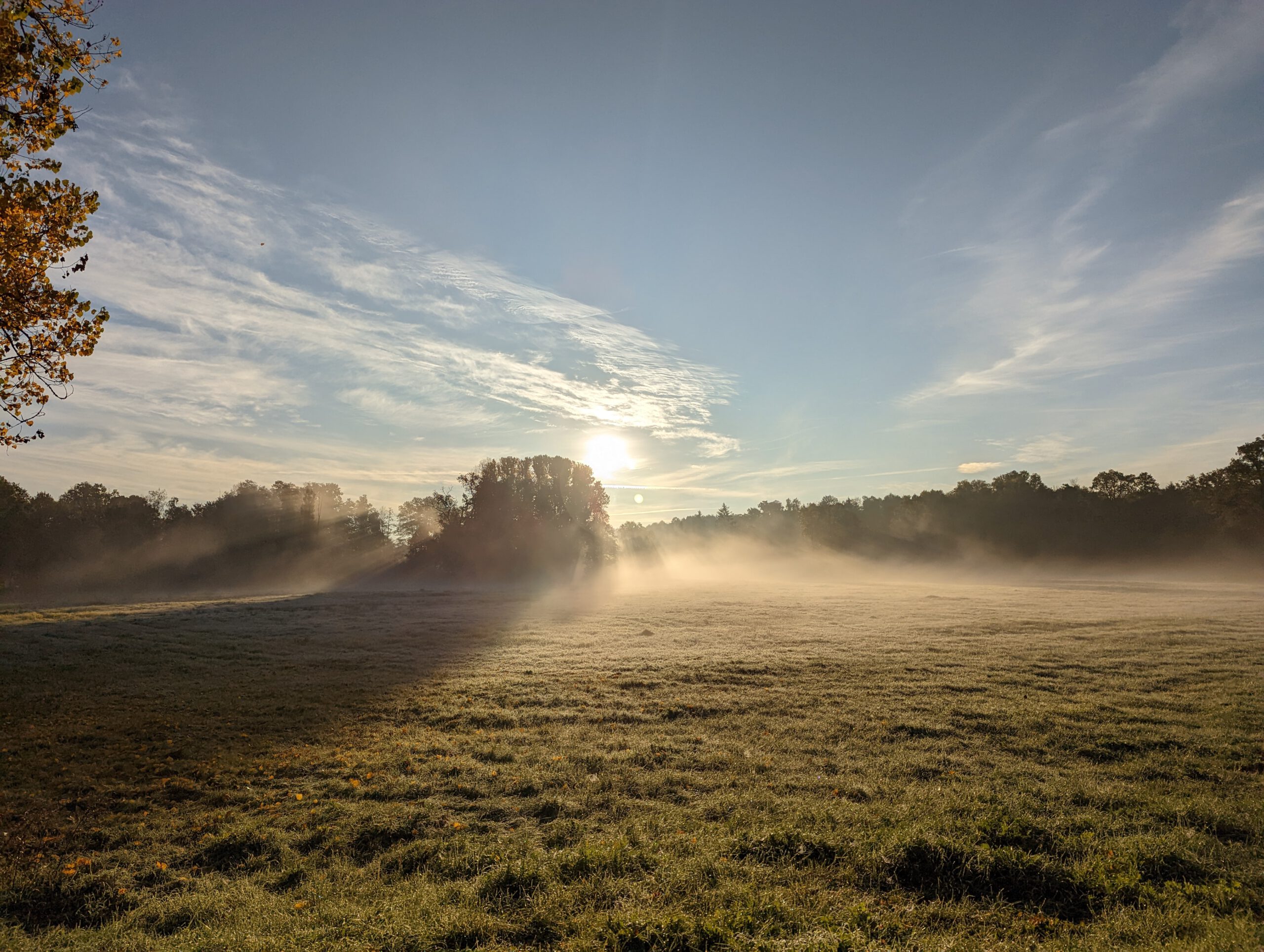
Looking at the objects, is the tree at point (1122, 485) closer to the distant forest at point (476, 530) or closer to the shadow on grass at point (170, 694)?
the distant forest at point (476, 530)

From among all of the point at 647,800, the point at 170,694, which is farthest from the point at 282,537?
the point at 647,800

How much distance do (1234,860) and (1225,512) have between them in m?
95.8

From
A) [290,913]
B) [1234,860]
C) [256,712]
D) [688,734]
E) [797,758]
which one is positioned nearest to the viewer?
[290,913]

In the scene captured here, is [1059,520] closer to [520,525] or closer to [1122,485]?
[1122,485]

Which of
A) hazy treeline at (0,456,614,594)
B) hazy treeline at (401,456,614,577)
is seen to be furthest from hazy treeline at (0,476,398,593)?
hazy treeline at (401,456,614,577)

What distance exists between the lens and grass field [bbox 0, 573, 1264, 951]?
5828 mm

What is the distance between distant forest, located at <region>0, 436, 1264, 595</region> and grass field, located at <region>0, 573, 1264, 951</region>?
70.5 m

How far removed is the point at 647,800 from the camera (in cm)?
910

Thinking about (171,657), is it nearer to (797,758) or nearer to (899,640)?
(797,758)

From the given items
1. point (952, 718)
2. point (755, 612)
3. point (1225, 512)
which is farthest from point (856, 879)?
point (1225, 512)

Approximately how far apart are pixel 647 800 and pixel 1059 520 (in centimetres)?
11920

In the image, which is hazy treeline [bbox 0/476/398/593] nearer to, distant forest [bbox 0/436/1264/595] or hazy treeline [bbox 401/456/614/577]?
distant forest [bbox 0/436/1264/595]

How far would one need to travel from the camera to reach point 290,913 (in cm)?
616

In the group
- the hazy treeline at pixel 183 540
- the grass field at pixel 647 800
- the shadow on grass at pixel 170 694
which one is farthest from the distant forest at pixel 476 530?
the grass field at pixel 647 800
